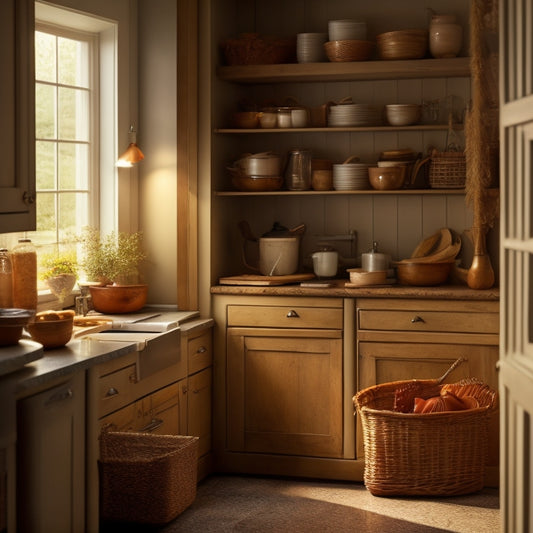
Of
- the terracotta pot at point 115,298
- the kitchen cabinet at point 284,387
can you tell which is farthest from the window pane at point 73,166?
the kitchen cabinet at point 284,387

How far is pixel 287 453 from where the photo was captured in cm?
479

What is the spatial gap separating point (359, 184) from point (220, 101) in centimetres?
86

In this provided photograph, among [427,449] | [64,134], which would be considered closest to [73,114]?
[64,134]

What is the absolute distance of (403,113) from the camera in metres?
4.88

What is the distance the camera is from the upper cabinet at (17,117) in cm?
329

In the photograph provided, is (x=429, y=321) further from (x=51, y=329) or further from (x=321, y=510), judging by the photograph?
(x=51, y=329)

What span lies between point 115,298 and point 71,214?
0.49 meters

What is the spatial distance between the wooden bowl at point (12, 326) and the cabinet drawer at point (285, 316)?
1.70 m

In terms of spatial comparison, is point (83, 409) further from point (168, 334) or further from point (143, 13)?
point (143, 13)

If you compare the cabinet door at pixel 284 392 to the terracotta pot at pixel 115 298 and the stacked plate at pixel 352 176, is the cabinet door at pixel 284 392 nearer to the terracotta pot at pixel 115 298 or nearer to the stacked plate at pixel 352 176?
the terracotta pot at pixel 115 298

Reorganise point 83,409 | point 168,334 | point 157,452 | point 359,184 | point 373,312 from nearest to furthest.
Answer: point 83,409
point 157,452
point 168,334
point 373,312
point 359,184

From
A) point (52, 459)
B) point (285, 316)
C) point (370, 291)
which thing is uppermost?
point (370, 291)

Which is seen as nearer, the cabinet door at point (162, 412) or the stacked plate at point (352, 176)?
the cabinet door at point (162, 412)

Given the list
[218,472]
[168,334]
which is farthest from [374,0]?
[218,472]
